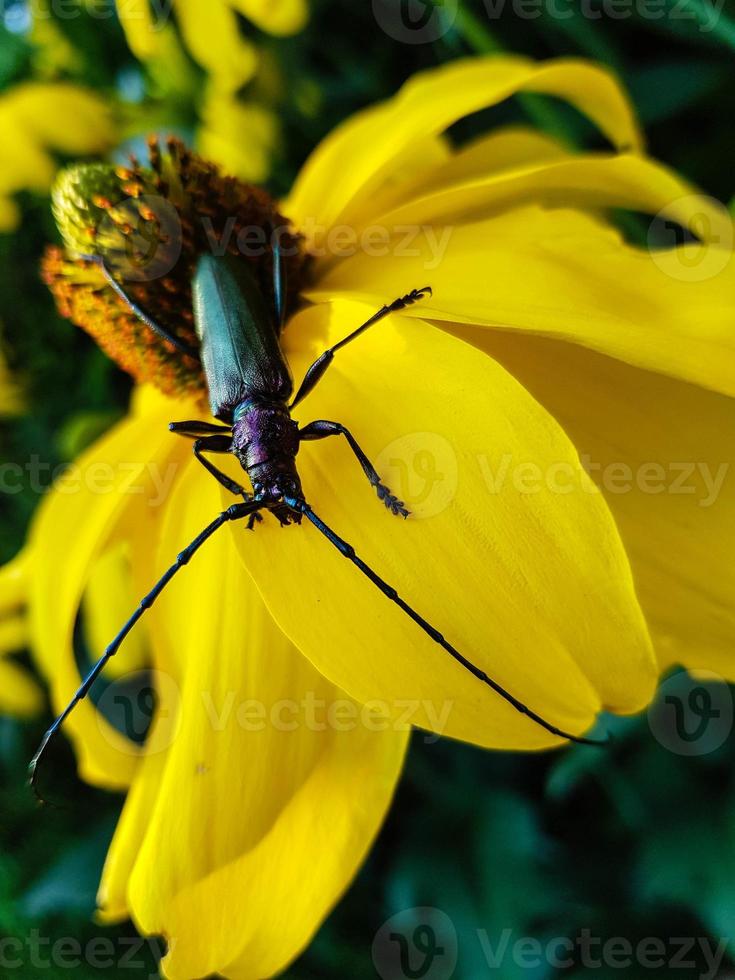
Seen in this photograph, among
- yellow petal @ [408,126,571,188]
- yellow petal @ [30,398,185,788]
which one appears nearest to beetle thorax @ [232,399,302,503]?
yellow petal @ [30,398,185,788]

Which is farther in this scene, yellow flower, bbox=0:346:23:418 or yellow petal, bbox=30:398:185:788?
yellow flower, bbox=0:346:23:418

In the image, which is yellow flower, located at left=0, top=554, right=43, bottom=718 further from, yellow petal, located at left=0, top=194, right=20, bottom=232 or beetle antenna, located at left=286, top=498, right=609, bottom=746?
beetle antenna, located at left=286, top=498, right=609, bottom=746

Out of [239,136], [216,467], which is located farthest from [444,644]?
[239,136]

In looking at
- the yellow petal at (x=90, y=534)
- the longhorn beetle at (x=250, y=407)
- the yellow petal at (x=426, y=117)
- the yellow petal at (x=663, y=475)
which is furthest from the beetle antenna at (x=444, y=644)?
the yellow petal at (x=426, y=117)

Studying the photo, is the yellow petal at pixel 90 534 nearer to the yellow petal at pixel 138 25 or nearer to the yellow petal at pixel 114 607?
the yellow petal at pixel 114 607

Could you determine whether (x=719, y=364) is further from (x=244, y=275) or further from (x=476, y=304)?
(x=244, y=275)

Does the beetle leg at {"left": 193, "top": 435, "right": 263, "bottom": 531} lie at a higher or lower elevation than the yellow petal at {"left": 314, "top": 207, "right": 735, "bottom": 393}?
lower
